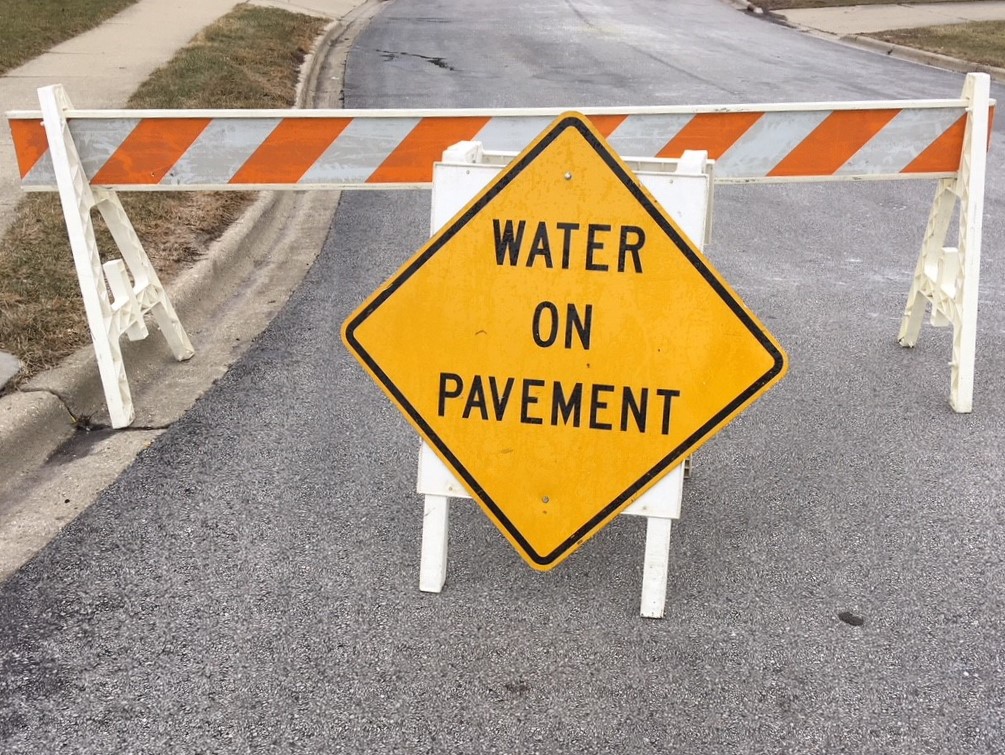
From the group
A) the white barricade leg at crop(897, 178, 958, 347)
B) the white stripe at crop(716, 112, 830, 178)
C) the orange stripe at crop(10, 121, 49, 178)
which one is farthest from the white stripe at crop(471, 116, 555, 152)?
the white barricade leg at crop(897, 178, 958, 347)

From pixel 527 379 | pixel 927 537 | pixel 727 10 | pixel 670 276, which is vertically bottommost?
pixel 727 10

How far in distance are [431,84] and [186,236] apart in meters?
8.56

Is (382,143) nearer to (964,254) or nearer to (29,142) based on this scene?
(29,142)

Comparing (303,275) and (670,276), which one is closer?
(670,276)

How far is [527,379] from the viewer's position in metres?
3.09

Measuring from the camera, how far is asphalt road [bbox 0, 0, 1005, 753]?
270 cm

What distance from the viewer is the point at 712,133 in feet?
14.1

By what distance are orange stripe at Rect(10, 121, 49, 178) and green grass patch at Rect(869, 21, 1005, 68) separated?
52.2 ft

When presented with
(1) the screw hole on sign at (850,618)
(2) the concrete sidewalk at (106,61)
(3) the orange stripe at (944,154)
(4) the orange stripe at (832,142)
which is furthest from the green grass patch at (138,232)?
(3) the orange stripe at (944,154)

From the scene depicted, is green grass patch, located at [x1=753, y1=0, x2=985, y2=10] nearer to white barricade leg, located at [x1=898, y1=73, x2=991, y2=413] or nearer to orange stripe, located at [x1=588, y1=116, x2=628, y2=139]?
white barricade leg, located at [x1=898, y1=73, x2=991, y2=413]

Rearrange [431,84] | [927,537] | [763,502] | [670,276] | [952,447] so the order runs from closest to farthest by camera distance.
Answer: [670,276]
[927,537]
[763,502]
[952,447]
[431,84]

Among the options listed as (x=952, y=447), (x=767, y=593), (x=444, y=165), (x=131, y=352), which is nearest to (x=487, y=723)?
(x=767, y=593)

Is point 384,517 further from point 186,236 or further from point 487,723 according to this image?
point 186,236

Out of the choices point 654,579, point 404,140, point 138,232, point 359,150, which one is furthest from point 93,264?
point 654,579
